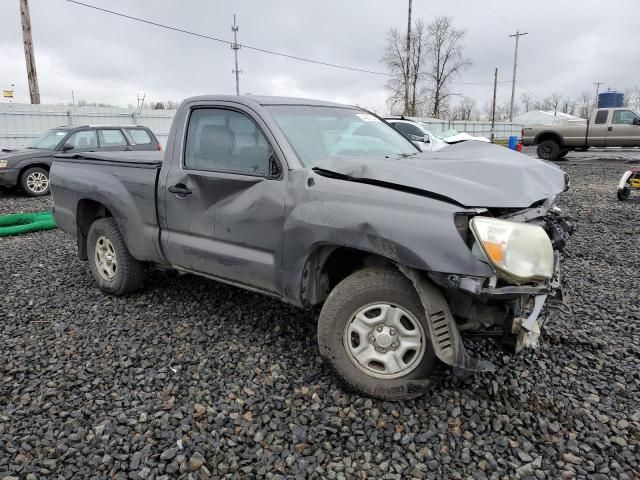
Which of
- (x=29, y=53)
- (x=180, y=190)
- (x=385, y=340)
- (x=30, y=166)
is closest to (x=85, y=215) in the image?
(x=180, y=190)

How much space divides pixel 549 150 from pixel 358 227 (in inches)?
788

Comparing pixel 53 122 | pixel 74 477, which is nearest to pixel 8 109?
pixel 53 122

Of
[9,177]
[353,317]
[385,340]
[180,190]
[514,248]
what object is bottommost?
[385,340]

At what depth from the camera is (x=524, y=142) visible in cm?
2017

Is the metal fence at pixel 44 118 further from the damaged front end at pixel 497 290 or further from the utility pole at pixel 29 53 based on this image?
the damaged front end at pixel 497 290

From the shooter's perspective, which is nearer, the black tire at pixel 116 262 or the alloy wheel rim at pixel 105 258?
the black tire at pixel 116 262

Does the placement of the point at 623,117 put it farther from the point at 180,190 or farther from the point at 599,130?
the point at 180,190

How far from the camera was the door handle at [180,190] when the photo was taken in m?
3.62

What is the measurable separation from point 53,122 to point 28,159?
7.10 metres

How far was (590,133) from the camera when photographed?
19438 millimetres

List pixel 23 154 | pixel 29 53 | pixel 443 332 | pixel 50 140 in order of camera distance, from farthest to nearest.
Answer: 1. pixel 29 53
2. pixel 50 140
3. pixel 23 154
4. pixel 443 332

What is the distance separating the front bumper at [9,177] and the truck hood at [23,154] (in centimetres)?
18

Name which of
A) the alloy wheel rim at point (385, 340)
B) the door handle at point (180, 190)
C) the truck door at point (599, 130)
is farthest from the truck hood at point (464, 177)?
the truck door at point (599, 130)

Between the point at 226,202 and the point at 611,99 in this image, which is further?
the point at 611,99
